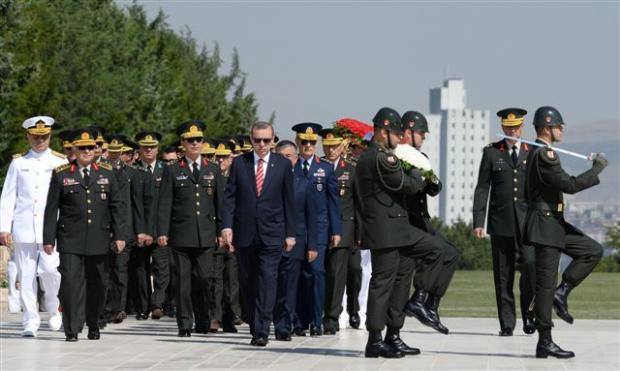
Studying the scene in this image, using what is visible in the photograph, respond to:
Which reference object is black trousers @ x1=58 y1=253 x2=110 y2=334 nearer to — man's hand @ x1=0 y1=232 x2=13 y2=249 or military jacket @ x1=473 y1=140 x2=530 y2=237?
man's hand @ x1=0 y1=232 x2=13 y2=249

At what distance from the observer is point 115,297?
21.2 meters

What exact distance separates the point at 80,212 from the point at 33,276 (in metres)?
1.03

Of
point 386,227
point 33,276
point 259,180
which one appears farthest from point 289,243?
point 33,276

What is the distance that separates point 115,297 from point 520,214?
5.68 metres

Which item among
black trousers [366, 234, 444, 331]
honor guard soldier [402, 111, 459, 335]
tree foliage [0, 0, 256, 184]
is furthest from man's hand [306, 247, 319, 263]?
tree foliage [0, 0, 256, 184]

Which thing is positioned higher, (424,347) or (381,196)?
(381,196)

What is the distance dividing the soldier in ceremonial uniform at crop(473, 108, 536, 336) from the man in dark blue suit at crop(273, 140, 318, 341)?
1793 millimetres

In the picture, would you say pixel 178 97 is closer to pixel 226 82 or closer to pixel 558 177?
pixel 226 82

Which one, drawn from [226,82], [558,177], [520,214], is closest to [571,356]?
[558,177]

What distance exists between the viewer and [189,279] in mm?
18469

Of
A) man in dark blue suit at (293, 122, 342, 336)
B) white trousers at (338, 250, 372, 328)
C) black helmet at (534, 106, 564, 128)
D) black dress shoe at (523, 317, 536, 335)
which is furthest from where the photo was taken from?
white trousers at (338, 250, 372, 328)

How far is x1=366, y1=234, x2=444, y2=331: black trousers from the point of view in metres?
15.1

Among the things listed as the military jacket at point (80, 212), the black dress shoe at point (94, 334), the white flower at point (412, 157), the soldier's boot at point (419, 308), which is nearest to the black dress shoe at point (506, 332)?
the soldier's boot at point (419, 308)

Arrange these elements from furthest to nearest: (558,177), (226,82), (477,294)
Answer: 1. (226,82)
2. (477,294)
3. (558,177)
